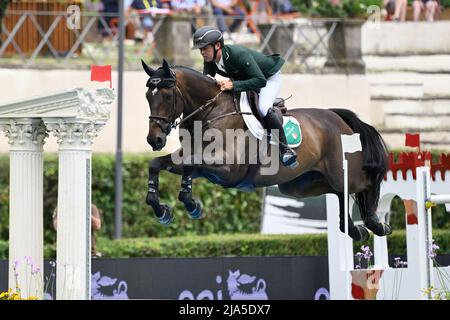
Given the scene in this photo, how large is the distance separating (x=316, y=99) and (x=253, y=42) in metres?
1.45

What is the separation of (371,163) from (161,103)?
2816 mm

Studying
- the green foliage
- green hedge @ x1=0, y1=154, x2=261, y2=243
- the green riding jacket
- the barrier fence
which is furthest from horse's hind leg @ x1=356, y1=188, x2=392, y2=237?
the green foliage

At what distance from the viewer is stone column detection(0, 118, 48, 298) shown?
12953 millimetres

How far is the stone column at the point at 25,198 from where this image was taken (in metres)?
13.0

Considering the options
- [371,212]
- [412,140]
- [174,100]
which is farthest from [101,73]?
[412,140]

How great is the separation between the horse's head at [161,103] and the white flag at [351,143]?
216 cm

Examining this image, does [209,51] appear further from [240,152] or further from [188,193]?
[188,193]

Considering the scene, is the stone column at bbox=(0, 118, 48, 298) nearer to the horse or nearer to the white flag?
the horse

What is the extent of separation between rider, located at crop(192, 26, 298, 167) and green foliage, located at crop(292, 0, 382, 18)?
1181cm
